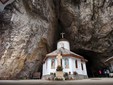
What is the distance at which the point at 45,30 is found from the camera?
20812mm

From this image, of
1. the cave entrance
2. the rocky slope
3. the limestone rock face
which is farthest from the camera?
the cave entrance

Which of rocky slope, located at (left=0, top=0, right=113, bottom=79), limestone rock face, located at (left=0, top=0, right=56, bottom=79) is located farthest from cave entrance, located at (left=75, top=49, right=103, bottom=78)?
limestone rock face, located at (left=0, top=0, right=56, bottom=79)

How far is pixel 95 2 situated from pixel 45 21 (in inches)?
384

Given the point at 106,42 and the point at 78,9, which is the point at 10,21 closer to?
the point at 78,9

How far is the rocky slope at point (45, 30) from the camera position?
17.0 meters

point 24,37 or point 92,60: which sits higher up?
point 24,37

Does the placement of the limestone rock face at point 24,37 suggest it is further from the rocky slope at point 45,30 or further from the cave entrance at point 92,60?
the cave entrance at point 92,60

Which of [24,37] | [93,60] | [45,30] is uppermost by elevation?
[45,30]

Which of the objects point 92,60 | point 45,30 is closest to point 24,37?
point 45,30

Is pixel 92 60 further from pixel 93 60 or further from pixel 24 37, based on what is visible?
pixel 24 37

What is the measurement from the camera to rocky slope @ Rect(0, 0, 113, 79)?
17000mm

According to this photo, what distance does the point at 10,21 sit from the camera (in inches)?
722

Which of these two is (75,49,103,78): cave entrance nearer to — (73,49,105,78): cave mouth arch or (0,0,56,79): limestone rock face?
(73,49,105,78): cave mouth arch

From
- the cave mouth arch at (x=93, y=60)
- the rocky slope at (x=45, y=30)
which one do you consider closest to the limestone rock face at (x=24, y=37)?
the rocky slope at (x=45, y=30)
